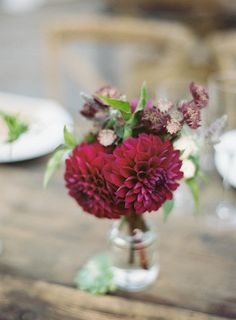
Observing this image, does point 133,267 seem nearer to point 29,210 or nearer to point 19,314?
point 19,314

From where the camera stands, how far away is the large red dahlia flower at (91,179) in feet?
2.20

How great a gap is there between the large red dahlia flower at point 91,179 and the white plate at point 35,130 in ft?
0.71

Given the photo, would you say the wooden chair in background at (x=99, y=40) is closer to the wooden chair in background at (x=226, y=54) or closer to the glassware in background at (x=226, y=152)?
the wooden chair in background at (x=226, y=54)

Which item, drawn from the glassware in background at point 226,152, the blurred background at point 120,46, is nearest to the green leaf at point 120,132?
the glassware in background at point 226,152

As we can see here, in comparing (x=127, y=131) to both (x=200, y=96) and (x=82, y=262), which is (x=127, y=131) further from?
(x=82, y=262)

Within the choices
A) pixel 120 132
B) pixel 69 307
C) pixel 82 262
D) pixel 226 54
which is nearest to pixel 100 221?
pixel 82 262

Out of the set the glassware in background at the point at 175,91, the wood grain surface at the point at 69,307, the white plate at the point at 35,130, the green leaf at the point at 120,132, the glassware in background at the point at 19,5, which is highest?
the green leaf at the point at 120,132

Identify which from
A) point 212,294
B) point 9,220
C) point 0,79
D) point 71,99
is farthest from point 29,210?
point 0,79

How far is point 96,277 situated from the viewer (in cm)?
81

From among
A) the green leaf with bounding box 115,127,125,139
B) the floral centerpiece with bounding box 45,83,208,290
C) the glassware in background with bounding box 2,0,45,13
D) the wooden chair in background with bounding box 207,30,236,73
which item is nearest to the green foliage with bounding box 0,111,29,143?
the floral centerpiece with bounding box 45,83,208,290

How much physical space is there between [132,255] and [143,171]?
22 centimetres

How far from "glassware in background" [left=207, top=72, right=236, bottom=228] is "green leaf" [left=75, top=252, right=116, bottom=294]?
0.86 feet

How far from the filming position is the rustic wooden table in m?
0.77

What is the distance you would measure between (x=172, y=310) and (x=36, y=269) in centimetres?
24
